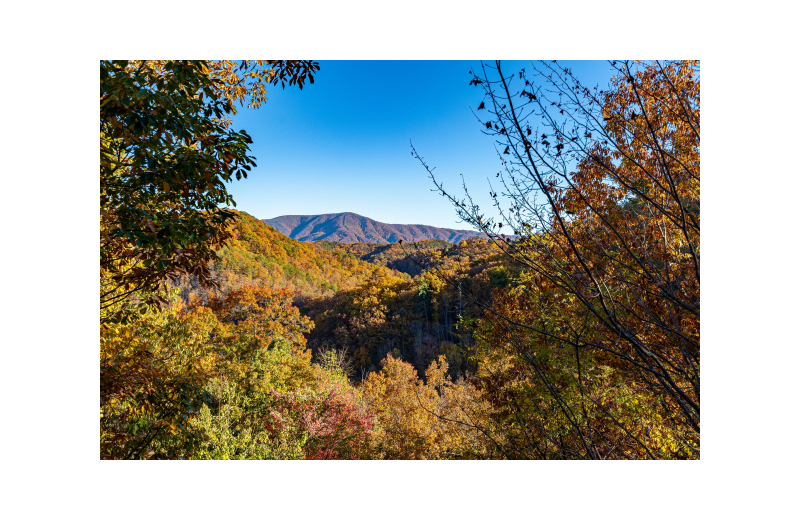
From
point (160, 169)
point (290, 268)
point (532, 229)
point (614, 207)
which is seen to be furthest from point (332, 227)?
point (290, 268)

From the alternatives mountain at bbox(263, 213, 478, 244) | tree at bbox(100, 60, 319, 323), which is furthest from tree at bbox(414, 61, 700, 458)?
mountain at bbox(263, 213, 478, 244)

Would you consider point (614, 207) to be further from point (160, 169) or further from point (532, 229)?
point (160, 169)

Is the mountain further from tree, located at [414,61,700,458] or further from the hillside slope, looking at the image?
tree, located at [414,61,700,458]

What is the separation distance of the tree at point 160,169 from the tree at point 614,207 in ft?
3.47

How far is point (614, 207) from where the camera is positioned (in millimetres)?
1892

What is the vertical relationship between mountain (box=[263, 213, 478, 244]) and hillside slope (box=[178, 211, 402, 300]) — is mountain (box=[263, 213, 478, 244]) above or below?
above

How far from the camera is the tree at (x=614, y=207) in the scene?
1250 millimetres

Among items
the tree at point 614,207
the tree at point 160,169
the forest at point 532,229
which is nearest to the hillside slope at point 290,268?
the forest at point 532,229

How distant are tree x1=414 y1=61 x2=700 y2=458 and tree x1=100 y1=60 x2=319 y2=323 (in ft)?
3.47

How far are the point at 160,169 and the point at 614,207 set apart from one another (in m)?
2.30

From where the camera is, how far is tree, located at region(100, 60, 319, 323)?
1.52 meters
